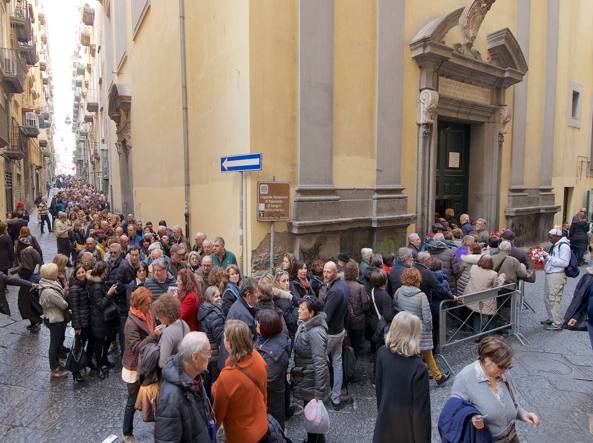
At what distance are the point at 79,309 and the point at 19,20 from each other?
25.2 metres

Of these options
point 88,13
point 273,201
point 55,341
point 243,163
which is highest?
point 88,13

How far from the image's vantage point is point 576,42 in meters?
15.5

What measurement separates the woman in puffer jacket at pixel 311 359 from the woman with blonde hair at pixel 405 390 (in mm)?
859

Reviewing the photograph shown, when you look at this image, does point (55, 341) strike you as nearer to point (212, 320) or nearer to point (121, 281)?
point (121, 281)

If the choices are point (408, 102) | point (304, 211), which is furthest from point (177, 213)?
point (408, 102)

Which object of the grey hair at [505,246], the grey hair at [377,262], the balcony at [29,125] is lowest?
the grey hair at [377,262]

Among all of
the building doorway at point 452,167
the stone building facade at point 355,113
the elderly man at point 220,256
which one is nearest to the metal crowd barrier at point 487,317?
the stone building facade at point 355,113

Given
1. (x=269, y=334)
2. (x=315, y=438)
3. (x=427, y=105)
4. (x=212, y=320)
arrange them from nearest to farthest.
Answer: (x=269, y=334)
(x=315, y=438)
(x=212, y=320)
(x=427, y=105)

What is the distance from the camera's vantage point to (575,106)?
16141mm

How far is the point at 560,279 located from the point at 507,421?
5.18 m

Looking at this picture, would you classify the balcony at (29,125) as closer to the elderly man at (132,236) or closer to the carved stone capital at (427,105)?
the elderly man at (132,236)

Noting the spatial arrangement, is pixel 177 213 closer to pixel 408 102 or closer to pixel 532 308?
pixel 408 102

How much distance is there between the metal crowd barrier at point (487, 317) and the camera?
228 inches

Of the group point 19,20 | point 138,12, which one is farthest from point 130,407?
point 19,20
